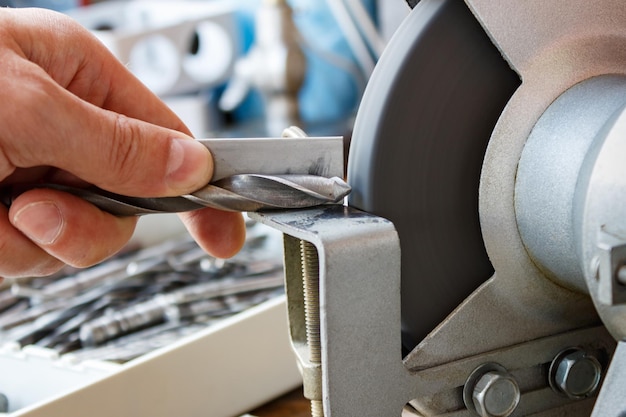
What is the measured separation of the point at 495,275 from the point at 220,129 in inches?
55.7

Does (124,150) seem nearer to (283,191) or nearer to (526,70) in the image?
(283,191)

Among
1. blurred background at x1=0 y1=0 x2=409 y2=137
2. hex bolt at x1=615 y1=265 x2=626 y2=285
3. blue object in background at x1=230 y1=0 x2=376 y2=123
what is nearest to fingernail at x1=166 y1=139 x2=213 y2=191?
hex bolt at x1=615 y1=265 x2=626 y2=285

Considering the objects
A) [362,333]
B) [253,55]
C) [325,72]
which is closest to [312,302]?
[362,333]

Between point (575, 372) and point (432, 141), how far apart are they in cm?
16

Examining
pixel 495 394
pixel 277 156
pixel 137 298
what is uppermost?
pixel 277 156

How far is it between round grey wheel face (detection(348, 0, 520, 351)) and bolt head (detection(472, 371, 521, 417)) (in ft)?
0.13

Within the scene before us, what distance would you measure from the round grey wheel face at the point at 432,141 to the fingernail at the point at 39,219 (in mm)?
201

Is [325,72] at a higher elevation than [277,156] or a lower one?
lower

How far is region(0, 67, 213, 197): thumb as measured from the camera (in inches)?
19.6

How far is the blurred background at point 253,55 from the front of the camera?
5.41ft

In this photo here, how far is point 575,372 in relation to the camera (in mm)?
509

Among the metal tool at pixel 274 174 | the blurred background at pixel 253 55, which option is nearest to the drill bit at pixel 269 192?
the metal tool at pixel 274 174

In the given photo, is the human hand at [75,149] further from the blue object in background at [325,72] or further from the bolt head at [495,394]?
the blue object in background at [325,72]

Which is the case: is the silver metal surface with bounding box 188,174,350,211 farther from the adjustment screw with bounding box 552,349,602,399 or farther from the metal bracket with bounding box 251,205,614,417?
the adjustment screw with bounding box 552,349,602,399
